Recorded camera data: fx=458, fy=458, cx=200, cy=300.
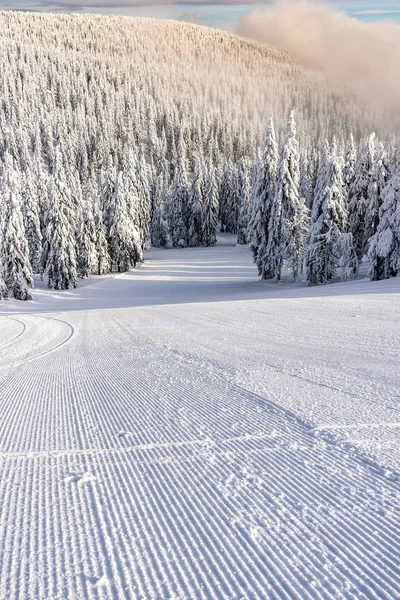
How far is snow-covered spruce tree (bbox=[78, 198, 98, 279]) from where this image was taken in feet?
163

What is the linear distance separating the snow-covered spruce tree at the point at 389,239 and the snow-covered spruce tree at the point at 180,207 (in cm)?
5353

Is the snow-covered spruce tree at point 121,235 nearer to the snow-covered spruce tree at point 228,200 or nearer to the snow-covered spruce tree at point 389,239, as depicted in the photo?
the snow-covered spruce tree at point 389,239

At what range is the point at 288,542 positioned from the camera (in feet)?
7.76

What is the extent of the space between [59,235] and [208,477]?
42917mm

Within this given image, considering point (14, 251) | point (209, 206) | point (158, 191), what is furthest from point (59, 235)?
point (158, 191)

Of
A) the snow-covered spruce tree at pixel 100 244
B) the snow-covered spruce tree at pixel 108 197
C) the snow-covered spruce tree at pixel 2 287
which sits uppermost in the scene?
the snow-covered spruce tree at pixel 108 197

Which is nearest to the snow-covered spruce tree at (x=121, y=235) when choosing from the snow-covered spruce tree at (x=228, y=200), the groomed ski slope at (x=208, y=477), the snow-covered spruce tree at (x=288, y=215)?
the snow-covered spruce tree at (x=288, y=215)

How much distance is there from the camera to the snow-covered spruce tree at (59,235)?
4250 cm

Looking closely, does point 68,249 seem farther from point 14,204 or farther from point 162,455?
point 162,455

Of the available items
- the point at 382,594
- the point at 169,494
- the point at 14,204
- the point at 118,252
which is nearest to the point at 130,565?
the point at 169,494

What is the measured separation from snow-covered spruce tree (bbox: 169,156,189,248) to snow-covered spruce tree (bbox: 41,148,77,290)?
124 feet

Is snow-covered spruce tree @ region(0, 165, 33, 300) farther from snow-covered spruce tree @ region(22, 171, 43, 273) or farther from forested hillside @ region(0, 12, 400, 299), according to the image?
snow-covered spruce tree @ region(22, 171, 43, 273)

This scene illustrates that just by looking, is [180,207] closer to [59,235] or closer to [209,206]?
[209,206]

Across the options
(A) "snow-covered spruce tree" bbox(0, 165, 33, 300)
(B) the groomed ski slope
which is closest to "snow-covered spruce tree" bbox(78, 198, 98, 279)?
(A) "snow-covered spruce tree" bbox(0, 165, 33, 300)
